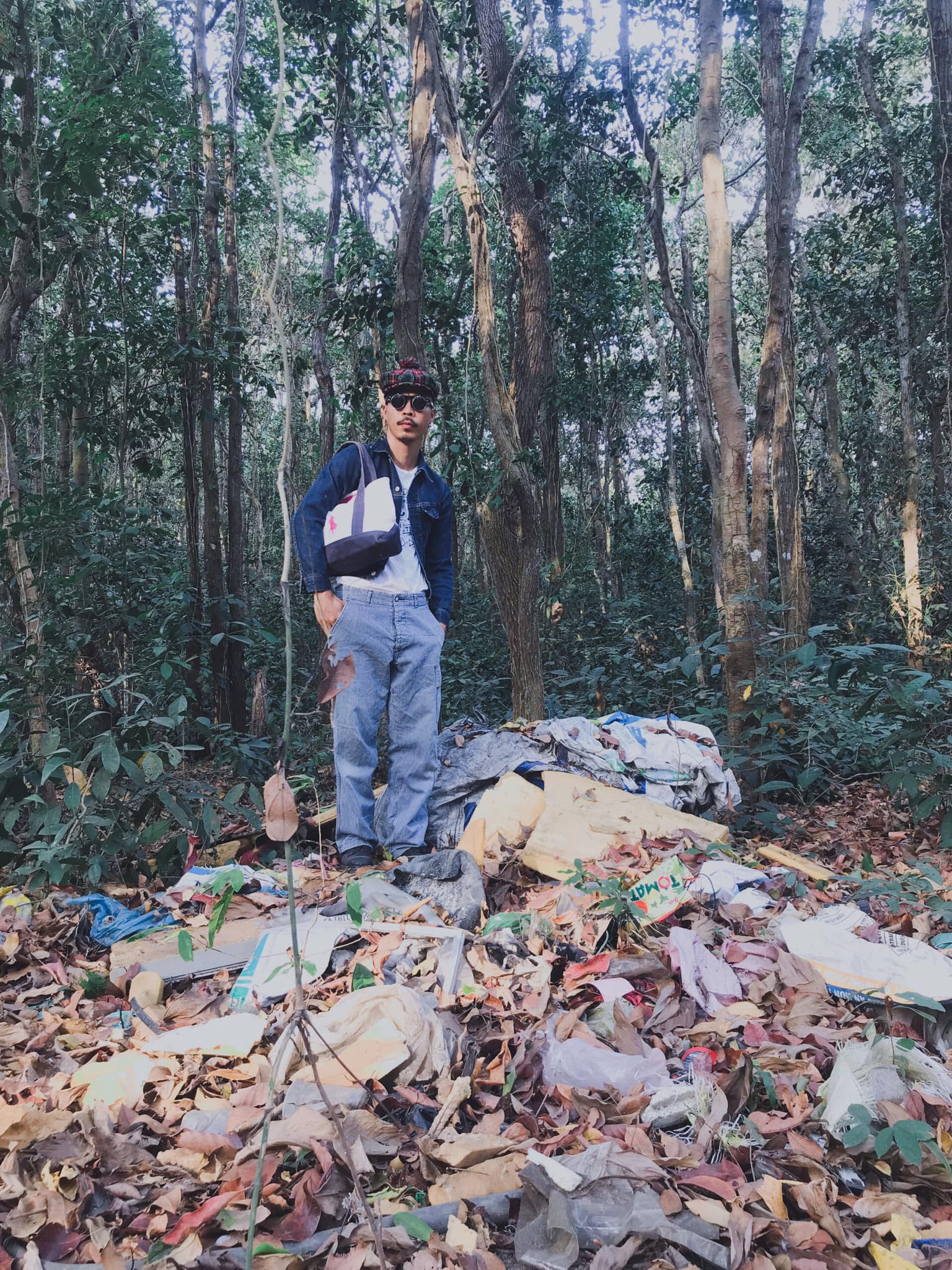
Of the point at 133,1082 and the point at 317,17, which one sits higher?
the point at 317,17

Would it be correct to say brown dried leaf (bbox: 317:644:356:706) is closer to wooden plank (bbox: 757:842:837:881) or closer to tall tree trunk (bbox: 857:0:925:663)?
wooden plank (bbox: 757:842:837:881)

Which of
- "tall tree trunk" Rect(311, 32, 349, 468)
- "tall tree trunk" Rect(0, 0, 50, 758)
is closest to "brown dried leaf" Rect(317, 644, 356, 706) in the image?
"tall tree trunk" Rect(0, 0, 50, 758)

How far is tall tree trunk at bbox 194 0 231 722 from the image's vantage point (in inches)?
286

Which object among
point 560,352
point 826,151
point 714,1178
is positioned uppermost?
point 826,151

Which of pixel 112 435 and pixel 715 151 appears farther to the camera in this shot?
pixel 112 435

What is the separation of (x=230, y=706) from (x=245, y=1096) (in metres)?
5.94

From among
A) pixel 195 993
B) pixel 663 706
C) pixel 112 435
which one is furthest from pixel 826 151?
pixel 195 993

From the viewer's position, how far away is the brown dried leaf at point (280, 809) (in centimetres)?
117

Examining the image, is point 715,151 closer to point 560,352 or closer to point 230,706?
point 230,706

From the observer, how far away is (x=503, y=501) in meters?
5.30

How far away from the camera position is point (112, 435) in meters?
6.66

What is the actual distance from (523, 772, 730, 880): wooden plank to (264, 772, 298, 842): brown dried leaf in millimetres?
2149

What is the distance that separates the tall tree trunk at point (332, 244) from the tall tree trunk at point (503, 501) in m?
3.01

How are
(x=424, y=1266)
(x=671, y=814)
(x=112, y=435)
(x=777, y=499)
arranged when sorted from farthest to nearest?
(x=777, y=499) → (x=112, y=435) → (x=671, y=814) → (x=424, y=1266)
